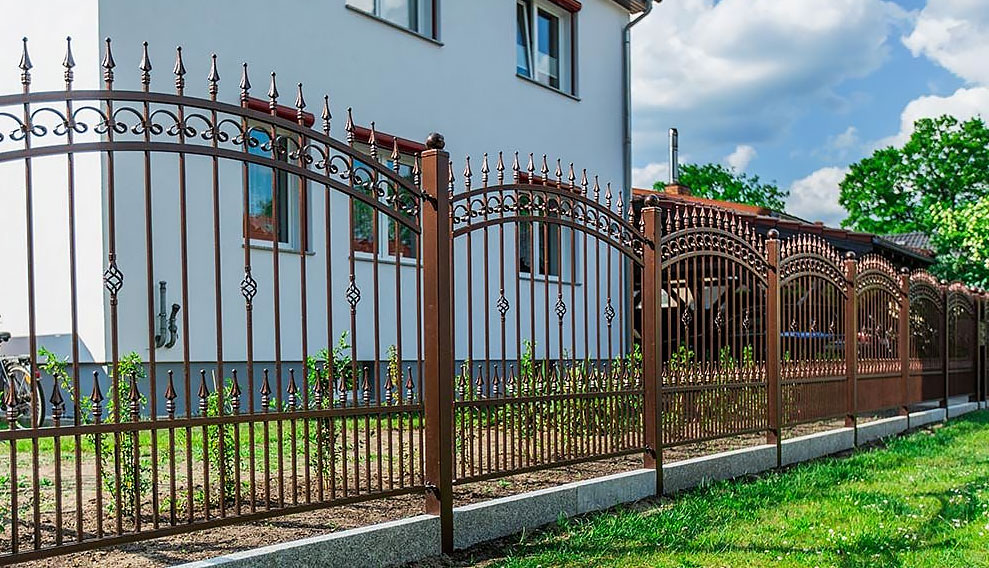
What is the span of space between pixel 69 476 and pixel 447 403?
2690 millimetres

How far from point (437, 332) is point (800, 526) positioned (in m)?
2.64

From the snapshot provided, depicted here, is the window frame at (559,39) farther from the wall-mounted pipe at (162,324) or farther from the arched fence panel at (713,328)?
the wall-mounted pipe at (162,324)

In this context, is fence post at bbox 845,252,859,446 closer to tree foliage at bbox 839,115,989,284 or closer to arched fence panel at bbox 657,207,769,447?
arched fence panel at bbox 657,207,769,447

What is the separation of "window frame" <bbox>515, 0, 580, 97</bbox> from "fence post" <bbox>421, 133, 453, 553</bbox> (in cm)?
948

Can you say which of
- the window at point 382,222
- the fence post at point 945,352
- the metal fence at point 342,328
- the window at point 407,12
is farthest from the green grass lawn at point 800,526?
the window at point 407,12

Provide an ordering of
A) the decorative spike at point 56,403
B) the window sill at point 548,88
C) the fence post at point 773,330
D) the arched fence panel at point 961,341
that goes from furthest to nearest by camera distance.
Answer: the arched fence panel at point 961,341, the window sill at point 548,88, the fence post at point 773,330, the decorative spike at point 56,403

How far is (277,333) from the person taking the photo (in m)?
4.68

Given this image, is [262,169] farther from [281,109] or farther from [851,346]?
[851,346]

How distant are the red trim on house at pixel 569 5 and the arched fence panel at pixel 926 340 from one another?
245 inches

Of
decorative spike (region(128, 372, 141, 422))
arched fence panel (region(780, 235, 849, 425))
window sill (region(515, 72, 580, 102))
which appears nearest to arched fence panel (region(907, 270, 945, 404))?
arched fence panel (region(780, 235, 849, 425))

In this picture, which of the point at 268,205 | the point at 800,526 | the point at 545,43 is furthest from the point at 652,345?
the point at 545,43

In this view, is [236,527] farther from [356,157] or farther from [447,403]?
[356,157]

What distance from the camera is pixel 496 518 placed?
573 cm

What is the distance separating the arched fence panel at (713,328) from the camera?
775 cm
